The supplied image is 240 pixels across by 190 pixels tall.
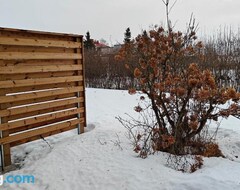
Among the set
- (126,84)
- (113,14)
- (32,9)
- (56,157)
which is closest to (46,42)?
(56,157)

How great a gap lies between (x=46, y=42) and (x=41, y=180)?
2.07 metres

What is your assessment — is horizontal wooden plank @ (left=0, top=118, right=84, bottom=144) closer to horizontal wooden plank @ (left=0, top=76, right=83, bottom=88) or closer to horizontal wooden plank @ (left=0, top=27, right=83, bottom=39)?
horizontal wooden plank @ (left=0, top=76, right=83, bottom=88)

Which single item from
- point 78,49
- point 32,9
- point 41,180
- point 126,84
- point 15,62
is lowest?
point 41,180

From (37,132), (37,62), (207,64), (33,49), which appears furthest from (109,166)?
(207,64)

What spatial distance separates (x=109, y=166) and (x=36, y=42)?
2.13m

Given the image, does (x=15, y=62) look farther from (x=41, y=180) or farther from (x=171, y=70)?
(x=171, y=70)

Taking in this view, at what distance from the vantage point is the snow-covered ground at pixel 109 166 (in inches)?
97.3

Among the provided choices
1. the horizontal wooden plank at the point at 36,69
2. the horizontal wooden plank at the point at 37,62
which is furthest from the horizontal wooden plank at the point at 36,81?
the horizontal wooden plank at the point at 37,62

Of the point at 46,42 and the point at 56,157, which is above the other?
the point at 46,42

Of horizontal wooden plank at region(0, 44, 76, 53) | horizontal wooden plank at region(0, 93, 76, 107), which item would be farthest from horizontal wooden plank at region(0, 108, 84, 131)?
horizontal wooden plank at region(0, 44, 76, 53)

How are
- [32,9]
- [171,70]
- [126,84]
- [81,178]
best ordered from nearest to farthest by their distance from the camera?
[81,178] < [171,70] < [32,9] < [126,84]

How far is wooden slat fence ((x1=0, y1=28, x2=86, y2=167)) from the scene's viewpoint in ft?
10.7

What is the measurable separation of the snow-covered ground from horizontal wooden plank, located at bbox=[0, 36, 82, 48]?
162 centimetres

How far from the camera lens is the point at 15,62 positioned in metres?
3.34
